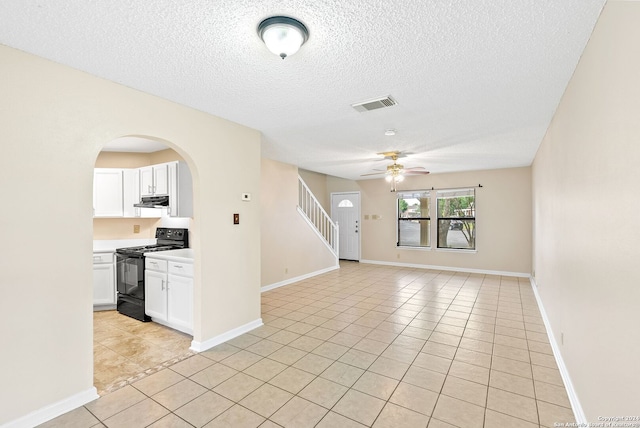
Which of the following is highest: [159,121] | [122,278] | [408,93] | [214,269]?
[408,93]

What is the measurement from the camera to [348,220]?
29.7ft

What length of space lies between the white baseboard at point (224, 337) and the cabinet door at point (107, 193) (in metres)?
2.77

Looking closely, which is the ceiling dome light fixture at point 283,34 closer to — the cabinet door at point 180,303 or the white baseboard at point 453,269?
the cabinet door at point 180,303

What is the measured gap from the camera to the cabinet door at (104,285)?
4297 mm

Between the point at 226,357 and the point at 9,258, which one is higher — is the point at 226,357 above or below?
below

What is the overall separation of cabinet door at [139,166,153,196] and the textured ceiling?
1902mm

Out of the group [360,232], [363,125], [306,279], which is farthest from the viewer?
[360,232]

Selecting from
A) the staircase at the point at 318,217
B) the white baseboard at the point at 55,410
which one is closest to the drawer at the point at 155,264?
the white baseboard at the point at 55,410

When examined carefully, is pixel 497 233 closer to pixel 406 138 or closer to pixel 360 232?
pixel 360 232

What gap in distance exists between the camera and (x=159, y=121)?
110 inches

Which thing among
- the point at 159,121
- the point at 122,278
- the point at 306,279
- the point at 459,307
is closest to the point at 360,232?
the point at 306,279

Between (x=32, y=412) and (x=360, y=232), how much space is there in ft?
24.7

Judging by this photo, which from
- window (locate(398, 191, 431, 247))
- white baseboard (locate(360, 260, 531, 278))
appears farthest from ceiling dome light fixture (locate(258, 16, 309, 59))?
white baseboard (locate(360, 260, 531, 278))

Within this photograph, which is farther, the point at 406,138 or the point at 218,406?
the point at 406,138
